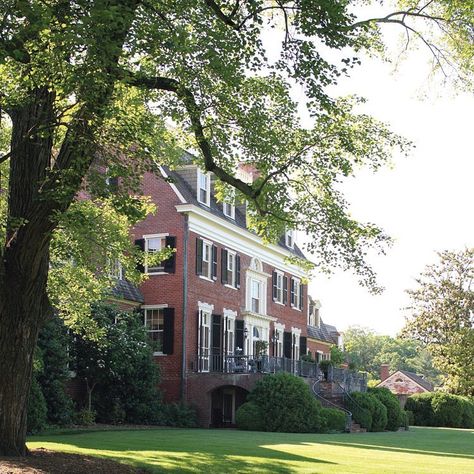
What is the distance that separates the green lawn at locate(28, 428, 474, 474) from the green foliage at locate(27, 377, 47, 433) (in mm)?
765

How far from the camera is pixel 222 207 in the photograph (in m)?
35.9

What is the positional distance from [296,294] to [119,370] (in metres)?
17.9

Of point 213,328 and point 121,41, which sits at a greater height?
point 121,41

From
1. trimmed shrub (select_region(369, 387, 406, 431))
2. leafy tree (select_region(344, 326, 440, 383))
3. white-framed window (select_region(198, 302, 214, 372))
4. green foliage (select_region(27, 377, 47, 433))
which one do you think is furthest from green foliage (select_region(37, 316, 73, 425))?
leafy tree (select_region(344, 326, 440, 383))

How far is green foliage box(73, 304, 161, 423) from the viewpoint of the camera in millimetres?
27125

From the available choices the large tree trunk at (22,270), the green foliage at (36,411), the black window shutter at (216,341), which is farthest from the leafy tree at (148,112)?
the black window shutter at (216,341)

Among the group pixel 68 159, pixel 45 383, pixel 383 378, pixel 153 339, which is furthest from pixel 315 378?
pixel 383 378

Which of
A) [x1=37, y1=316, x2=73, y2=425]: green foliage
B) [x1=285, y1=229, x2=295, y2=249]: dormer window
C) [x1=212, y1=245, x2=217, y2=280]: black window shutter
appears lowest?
[x1=37, y1=316, x2=73, y2=425]: green foliage

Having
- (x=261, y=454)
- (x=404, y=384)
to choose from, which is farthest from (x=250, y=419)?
(x=404, y=384)

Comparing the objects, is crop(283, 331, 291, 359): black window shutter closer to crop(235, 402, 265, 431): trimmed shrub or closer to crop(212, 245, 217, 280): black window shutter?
crop(212, 245, 217, 280): black window shutter

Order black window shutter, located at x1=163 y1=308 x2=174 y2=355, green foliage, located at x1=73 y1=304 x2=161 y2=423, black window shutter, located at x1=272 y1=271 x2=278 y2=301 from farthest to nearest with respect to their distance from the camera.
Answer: black window shutter, located at x1=272 y1=271 x2=278 y2=301 < black window shutter, located at x1=163 y1=308 x2=174 y2=355 < green foliage, located at x1=73 y1=304 x2=161 y2=423

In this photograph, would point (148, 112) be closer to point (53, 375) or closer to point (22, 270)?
point (22, 270)

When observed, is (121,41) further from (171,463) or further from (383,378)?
(383,378)

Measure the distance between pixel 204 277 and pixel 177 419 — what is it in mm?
6030
